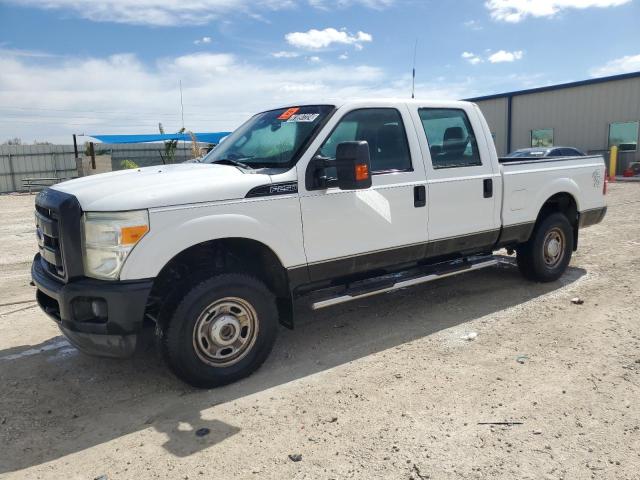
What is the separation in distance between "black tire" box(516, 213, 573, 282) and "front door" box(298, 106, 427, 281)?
1.88m

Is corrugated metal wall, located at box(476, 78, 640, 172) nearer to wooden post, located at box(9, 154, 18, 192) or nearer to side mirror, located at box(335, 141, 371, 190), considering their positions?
side mirror, located at box(335, 141, 371, 190)

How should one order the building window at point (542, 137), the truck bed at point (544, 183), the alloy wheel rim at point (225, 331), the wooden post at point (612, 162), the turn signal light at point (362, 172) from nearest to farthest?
the alloy wheel rim at point (225, 331), the turn signal light at point (362, 172), the truck bed at point (544, 183), the wooden post at point (612, 162), the building window at point (542, 137)

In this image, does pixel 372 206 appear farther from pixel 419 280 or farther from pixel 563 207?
pixel 563 207

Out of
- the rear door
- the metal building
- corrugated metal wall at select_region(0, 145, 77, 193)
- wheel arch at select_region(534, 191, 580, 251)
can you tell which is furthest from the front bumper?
corrugated metal wall at select_region(0, 145, 77, 193)

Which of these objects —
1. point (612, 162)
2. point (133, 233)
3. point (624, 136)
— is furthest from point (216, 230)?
point (624, 136)

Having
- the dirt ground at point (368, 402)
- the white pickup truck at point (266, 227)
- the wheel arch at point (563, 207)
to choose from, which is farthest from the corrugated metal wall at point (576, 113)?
the white pickup truck at point (266, 227)

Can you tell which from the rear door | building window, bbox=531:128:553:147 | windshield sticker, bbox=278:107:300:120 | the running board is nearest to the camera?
the running board

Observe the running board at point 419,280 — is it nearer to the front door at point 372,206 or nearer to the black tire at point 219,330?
the front door at point 372,206

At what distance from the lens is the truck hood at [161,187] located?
11.1 feet

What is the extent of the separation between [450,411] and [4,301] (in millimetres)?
5278

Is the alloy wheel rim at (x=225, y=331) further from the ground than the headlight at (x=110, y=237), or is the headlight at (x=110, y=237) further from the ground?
the headlight at (x=110, y=237)

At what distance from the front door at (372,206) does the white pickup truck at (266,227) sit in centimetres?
1

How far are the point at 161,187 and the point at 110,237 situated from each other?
0.47 m

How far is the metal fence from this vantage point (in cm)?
2598
